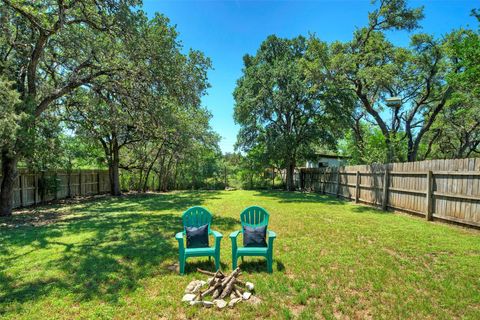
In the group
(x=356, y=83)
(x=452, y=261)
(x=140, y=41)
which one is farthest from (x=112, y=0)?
(x=356, y=83)

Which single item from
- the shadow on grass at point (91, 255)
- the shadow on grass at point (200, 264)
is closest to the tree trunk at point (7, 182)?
the shadow on grass at point (91, 255)

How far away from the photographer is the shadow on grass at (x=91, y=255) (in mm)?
3344

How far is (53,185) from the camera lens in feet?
40.3

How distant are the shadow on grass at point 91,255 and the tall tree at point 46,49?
10.3 ft

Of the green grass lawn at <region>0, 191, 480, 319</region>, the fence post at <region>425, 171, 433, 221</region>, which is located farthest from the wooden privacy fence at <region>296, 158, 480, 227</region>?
the green grass lawn at <region>0, 191, 480, 319</region>

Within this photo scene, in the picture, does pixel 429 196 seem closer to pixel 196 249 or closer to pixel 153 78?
pixel 196 249

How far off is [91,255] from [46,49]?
862cm

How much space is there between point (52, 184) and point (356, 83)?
15623mm

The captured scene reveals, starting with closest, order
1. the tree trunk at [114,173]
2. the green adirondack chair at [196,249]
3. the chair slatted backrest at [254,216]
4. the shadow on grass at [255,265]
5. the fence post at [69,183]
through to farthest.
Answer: the green adirondack chair at [196,249]
the shadow on grass at [255,265]
the chair slatted backrest at [254,216]
the fence post at [69,183]
the tree trunk at [114,173]

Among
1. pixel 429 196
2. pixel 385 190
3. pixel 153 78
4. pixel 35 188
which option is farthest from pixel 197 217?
pixel 35 188

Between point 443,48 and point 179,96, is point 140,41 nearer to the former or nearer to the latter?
point 179,96

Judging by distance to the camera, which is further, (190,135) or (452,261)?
(190,135)

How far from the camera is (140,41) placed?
24.9 ft

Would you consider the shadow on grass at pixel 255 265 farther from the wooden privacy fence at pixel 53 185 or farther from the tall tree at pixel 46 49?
the wooden privacy fence at pixel 53 185
